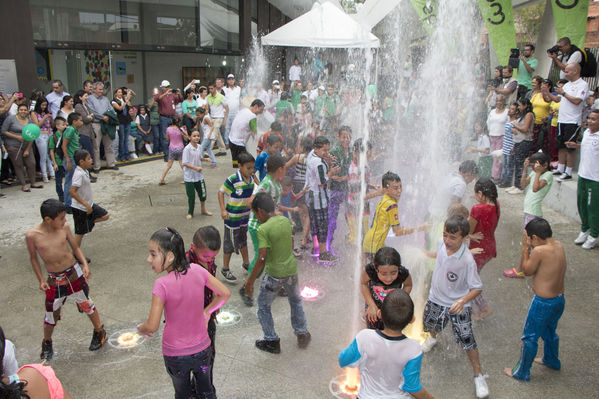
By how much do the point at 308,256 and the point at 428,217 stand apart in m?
1.89

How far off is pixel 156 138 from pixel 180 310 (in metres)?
11.3

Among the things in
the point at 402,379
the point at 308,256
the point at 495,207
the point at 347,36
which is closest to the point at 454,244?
the point at 495,207

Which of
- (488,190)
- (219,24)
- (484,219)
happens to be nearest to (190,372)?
(484,219)

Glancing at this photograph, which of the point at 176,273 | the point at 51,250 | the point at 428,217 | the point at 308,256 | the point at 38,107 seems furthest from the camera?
the point at 38,107

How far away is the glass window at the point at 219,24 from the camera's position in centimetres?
1808

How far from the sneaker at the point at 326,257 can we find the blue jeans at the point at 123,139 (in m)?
7.91

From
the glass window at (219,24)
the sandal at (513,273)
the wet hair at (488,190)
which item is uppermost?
the glass window at (219,24)

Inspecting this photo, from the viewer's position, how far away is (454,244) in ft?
13.2

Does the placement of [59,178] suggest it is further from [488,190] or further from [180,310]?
[488,190]

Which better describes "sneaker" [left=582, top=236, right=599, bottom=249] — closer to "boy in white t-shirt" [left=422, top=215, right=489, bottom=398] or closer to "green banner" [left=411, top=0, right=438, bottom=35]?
"boy in white t-shirt" [left=422, top=215, right=489, bottom=398]

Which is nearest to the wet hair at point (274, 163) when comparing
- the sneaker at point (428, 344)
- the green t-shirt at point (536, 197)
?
the sneaker at point (428, 344)

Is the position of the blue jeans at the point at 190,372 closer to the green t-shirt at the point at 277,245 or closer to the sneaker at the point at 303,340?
the green t-shirt at the point at 277,245

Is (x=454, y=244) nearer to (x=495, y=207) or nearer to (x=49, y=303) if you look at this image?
(x=495, y=207)

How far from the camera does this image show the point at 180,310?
3113mm
